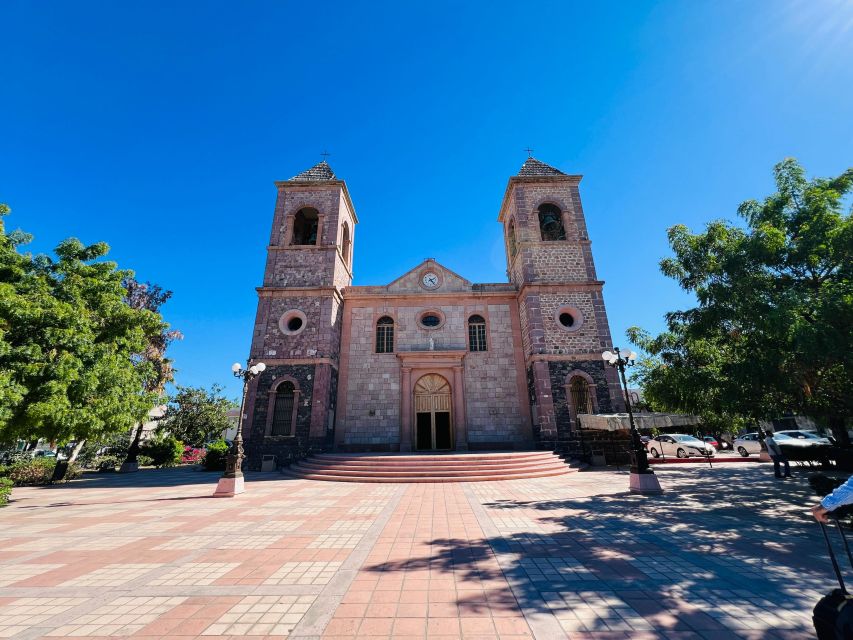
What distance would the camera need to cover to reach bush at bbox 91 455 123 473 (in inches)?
769

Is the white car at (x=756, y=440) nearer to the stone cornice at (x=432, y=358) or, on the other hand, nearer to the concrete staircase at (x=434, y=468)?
the concrete staircase at (x=434, y=468)

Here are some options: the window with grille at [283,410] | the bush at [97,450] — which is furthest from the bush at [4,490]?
the bush at [97,450]

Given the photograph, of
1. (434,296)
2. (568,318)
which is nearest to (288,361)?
(434,296)

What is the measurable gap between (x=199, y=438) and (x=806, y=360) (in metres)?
30.4

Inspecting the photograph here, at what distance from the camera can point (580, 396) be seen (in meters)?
16.3

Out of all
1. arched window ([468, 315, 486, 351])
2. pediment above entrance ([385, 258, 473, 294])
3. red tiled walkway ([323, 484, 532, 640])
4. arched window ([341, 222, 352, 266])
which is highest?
arched window ([341, 222, 352, 266])

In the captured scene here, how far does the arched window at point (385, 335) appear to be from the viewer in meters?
18.6

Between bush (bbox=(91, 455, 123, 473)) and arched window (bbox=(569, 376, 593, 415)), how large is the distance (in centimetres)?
2552

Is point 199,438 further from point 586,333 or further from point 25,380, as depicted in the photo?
point 586,333

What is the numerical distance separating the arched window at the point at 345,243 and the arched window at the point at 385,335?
15.9 feet

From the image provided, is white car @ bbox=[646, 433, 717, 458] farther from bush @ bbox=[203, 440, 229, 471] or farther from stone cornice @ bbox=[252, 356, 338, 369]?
bush @ bbox=[203, 440, 229, 471]

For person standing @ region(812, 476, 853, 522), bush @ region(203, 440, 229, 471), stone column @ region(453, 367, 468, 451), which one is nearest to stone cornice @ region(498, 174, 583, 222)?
stone column @ region(453, 367, 468, 451)

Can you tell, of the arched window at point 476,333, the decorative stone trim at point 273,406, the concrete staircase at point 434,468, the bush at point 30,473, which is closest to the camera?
the concrete staircase at point 434,468

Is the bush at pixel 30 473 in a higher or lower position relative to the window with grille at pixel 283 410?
lower
